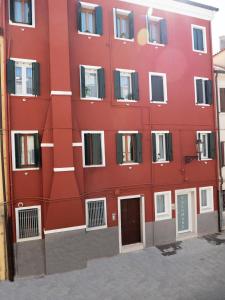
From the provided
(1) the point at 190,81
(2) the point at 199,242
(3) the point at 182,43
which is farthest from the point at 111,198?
(3) the point at 182,43

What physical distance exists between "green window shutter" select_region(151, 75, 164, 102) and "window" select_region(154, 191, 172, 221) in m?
5.55

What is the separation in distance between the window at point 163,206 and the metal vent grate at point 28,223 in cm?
683

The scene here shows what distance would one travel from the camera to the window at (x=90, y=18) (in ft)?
48.9

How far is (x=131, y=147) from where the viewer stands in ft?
52.7

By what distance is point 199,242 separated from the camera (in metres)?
16.7

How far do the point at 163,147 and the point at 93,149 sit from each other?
14.6ft

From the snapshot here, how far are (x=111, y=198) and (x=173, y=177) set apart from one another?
13.6 ft

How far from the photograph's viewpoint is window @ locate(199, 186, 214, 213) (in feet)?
59.4

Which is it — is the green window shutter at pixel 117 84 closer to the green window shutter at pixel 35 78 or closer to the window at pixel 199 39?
the green window shutter at pixel 35 78

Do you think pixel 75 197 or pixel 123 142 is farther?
pixel 123 142

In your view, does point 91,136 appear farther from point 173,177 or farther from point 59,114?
point 173,177

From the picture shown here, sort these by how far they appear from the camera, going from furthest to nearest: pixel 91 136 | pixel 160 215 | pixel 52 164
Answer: pixel 160 215 → pixel 91 136 → pixel 52 164

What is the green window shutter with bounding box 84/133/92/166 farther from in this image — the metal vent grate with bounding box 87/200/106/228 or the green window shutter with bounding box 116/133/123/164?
the metal vent grate with bounding box 87/200/106/228

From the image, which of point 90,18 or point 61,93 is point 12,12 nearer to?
point 90,18
